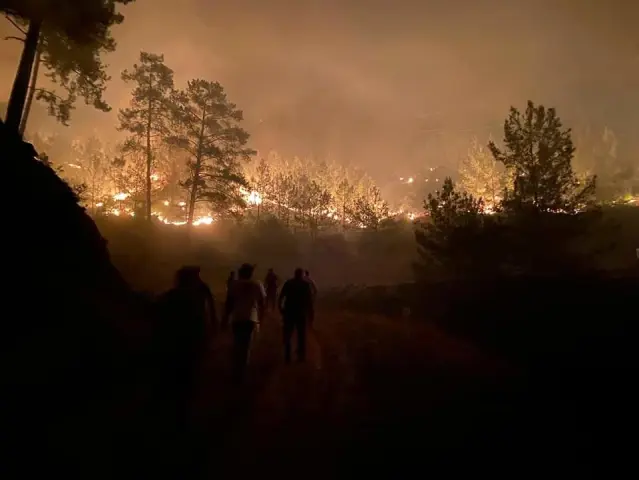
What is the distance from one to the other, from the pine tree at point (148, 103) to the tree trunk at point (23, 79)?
1972cm

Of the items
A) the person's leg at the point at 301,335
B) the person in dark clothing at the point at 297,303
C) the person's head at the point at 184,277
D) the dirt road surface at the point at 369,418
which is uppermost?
the person's head at the point at 184,277

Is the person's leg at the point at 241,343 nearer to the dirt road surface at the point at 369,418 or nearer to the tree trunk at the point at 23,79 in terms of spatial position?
the dirt road surface at the point at 369,418

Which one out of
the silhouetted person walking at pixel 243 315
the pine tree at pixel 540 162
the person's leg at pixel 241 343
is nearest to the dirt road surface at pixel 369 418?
the person's leg at pixel 241 343

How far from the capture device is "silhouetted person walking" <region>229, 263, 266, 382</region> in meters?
6.70

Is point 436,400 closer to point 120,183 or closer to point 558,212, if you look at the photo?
point 558,212

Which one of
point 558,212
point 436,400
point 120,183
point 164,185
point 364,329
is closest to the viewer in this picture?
point 436,400

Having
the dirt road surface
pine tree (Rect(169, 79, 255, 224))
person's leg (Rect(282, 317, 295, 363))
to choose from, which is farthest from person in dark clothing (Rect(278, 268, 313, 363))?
pine tree (Rect(169, 79, 255, 224))

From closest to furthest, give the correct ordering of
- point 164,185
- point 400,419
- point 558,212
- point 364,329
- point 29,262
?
point 400,419 < point 29,262 < point 364,329 < point 558,212 < point 164,185

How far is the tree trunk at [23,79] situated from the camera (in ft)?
42.8

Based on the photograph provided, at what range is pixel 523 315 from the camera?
35.8 ft

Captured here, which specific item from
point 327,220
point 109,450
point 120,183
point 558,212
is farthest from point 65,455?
point 327,220

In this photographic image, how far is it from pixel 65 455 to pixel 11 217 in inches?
220

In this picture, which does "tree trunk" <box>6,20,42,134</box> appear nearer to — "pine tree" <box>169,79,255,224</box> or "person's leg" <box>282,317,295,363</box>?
"person's leg" <box>282,317,295,363</box>

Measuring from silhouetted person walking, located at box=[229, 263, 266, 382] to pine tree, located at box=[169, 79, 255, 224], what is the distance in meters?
27.8
